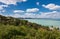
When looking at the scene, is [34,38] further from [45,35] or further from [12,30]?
[12,30]

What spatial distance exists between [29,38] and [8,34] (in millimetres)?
1066

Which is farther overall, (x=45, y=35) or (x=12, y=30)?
(x=12, y=30)

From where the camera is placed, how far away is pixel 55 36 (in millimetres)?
8195

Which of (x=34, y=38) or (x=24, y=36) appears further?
(x=24, y=36)

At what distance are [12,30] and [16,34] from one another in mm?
298

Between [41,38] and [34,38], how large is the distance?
1.26 feet

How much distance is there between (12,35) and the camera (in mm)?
8750

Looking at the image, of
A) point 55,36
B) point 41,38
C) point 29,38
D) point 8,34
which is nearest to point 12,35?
point 8,34

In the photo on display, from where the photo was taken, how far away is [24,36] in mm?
8945

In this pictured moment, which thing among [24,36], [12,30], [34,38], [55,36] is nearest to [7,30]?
[12,30]

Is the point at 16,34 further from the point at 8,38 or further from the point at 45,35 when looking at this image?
the point at 45,35

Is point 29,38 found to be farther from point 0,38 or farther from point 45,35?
point 0,38

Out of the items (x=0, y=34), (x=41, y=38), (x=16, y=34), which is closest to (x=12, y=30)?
(x=16, y=34)

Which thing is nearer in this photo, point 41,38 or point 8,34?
point 41,38
